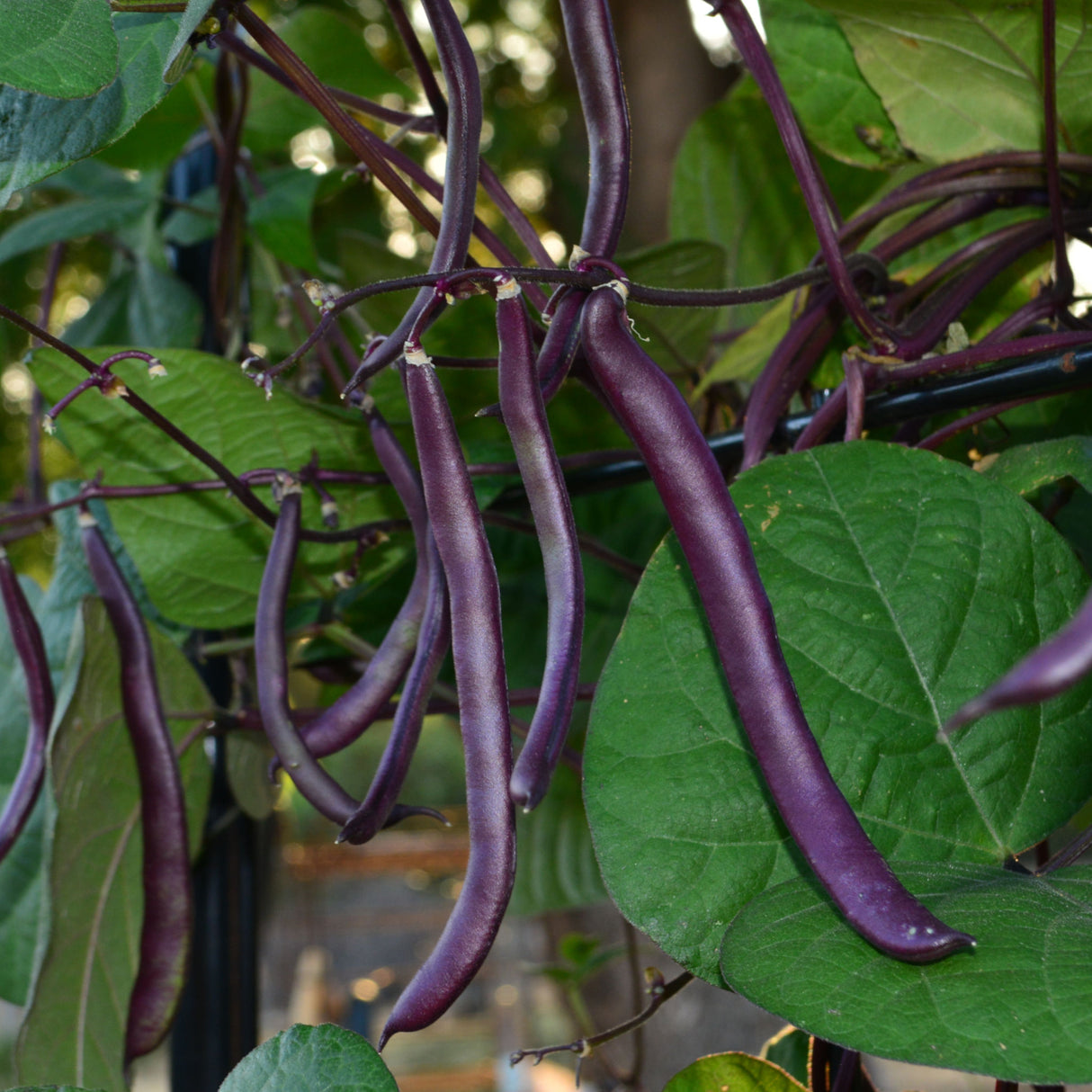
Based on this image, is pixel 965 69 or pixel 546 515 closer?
pixel 546 515

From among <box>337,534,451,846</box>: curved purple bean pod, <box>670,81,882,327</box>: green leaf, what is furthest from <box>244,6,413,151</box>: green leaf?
<box>337,534,451,846</box>: curved purple bean pod

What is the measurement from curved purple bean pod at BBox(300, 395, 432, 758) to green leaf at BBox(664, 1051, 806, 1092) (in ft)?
0.57

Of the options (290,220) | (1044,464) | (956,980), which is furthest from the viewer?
(290,220)

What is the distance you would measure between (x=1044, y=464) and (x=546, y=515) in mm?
199

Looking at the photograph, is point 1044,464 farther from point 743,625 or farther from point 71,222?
point 71,222

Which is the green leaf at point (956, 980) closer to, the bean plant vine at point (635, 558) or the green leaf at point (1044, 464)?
the bean plant vine at point (635, 558)

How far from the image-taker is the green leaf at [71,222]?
0.70m

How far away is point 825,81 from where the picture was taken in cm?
55

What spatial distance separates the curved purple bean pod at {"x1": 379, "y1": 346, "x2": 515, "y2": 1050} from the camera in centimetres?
27

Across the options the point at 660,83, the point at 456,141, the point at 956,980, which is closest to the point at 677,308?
the point at 456,141

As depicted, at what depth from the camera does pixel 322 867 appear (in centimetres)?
466

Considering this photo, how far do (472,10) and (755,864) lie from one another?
2.46 m

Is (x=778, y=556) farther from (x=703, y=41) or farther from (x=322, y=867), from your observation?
(x=322, y=867)

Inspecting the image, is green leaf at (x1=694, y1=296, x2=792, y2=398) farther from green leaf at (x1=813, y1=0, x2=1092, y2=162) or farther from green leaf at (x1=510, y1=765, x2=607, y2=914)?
green leaf at (x1=510, y1=765, x2=607, y2=914)
